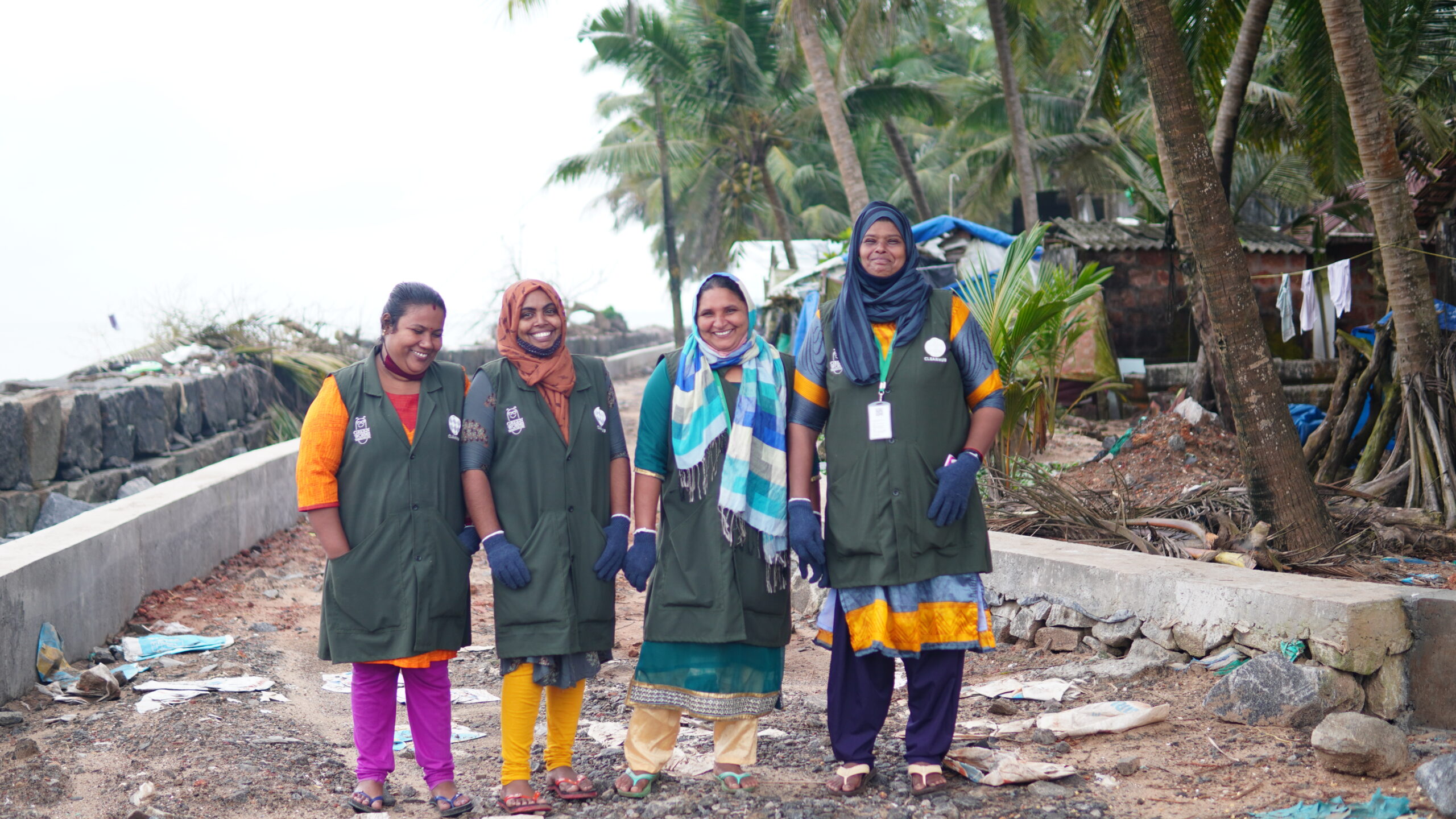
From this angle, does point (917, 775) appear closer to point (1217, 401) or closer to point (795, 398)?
point (795, 398)

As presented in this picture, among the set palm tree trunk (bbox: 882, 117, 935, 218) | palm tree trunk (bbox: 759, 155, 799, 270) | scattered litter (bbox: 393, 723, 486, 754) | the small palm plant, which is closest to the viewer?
scattered litter (bbox: 393, 723, 486, 754)

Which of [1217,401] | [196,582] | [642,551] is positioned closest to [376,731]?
[642,551]

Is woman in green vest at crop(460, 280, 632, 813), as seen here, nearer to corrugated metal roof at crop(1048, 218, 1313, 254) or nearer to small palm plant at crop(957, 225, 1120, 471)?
small palm plant at crop(957, 225, 1120, 471)

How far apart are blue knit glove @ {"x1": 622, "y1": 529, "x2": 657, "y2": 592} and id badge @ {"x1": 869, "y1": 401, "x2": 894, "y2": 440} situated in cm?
71

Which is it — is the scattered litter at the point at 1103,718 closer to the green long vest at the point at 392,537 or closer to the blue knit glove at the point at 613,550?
the blue knit glove at the point at 613,550

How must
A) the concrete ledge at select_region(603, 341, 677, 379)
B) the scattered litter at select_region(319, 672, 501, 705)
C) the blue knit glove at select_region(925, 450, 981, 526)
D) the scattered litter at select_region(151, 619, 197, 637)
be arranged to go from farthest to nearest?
1. the concrete ledge at select_region(603, 341, 677, 379)
2. the scattered litter at select_region(151, 619, 197, 637)
3. the scattered litter at select_region(319, 672, 501, 705)
4. the blue knit glove at select_region(925, 450, 981, 526)

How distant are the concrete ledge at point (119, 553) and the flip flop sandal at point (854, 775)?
2866 mm

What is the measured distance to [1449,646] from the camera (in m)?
3.45

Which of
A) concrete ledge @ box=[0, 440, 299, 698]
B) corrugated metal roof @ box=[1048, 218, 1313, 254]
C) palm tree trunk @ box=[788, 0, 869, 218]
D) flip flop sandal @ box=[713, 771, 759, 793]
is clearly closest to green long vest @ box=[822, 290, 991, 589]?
flip flop sandal @ box=[713, 771, 759, 793]

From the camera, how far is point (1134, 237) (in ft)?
43.8

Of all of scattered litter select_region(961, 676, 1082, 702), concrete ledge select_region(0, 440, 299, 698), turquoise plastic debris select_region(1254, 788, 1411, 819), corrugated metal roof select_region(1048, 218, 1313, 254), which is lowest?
scattered litter select_region(961, 676, 1082, 702)

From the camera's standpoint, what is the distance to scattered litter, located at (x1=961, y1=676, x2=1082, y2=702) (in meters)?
3.98

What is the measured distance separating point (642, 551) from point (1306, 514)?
3083 mm

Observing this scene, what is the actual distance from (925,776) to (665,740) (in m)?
0.76
